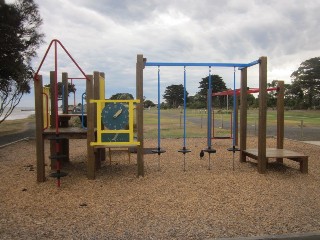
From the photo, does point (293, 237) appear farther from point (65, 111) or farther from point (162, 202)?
point (65, 111)

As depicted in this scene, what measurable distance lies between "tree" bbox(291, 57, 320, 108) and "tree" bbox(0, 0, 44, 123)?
57324 mm

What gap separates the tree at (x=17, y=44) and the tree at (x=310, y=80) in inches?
2257

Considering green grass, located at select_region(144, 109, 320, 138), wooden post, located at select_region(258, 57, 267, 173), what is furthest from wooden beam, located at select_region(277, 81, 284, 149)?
green grass, located at select_region(144, 109, 320, 138)

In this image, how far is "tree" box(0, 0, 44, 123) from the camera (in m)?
16.3

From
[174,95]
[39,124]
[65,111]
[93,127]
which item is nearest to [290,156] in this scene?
[93,127]

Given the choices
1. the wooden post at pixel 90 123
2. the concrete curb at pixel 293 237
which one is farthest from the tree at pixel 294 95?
the concrete curb at pixel 293 237

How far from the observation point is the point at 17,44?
16828mm

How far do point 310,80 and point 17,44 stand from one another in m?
59.1

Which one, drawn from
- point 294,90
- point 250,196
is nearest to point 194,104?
point 294,90

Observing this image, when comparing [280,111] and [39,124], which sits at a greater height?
[280,111]

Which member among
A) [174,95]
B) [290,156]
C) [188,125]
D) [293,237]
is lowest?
[293,237]

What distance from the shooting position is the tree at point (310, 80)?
62.9 m

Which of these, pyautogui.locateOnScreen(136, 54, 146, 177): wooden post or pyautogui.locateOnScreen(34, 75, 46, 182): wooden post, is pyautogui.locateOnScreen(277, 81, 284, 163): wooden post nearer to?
pyautogui.locateOnScreen(136, 54, 146, 177): wooden post

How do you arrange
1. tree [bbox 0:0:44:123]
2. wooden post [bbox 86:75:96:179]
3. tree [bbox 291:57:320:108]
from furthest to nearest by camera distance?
tree [bbox 291:57:320:108] < tree [bbox 0:0:44:123] < wooden post [bbox 86:75:96:179]
